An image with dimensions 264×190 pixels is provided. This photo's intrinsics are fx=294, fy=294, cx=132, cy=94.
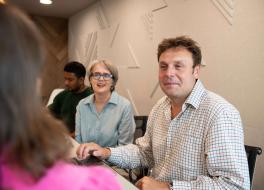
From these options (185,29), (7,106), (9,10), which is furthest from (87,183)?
(185,29)

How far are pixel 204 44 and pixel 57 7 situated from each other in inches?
134

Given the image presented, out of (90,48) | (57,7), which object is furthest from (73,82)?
(57,7)

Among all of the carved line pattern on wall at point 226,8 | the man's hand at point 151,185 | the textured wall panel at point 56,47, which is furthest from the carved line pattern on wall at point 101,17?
the man's hand at point 151,185

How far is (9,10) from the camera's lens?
0.42m

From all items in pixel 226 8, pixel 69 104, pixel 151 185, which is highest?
pixel 226 8

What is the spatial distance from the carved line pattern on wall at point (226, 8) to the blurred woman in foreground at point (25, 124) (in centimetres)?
192

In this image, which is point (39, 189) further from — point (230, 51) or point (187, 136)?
point (230, 51)

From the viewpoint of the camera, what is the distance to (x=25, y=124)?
431 mm

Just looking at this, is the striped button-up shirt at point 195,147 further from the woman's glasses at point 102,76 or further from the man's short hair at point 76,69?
the man's short hair at point 76,69

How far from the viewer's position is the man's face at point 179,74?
4.83ft

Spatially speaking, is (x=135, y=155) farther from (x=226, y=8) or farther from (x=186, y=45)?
(x=226, y=8)

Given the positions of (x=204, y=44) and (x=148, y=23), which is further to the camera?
(x=148, y=23)

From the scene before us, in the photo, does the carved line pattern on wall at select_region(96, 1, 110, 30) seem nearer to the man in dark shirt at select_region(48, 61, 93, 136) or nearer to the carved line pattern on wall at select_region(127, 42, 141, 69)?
the carved line pattern on wall at select_region(127, 42, 141, 69)

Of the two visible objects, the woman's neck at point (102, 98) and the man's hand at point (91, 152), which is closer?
the man's hand at point (91, 152)
